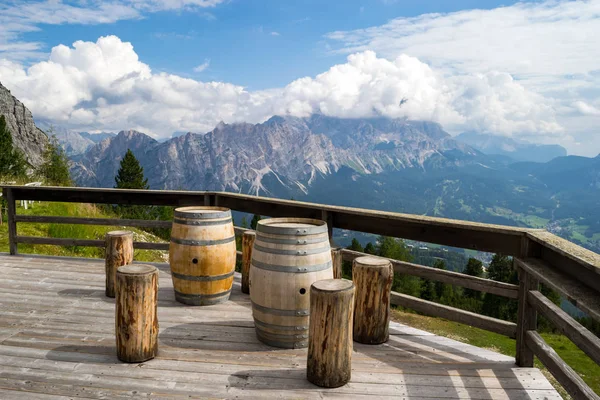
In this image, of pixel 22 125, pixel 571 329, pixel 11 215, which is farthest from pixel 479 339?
pixel 22 125

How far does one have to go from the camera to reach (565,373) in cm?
285

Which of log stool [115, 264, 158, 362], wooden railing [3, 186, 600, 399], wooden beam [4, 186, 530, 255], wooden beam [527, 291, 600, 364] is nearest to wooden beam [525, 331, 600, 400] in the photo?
wooden railing [3, 186, 600, 399]

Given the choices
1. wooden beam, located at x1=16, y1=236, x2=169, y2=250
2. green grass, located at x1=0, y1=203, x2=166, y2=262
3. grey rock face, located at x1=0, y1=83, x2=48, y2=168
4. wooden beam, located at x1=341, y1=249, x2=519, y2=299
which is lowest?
green grass, located at x1=0, y1=203, x2=166, y2=262

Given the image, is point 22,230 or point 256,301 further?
point 22,230

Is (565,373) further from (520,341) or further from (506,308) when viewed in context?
(506,308)

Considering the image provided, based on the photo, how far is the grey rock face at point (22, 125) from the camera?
7994 cm

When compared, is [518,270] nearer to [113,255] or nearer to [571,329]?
[571,329]

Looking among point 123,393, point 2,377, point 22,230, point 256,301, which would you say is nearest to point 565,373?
point 256,301

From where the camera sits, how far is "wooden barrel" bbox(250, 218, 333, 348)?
3.76 m

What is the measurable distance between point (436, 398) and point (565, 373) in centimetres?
87

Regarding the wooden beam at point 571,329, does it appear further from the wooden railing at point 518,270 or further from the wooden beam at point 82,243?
the wooden beam at point 82,243

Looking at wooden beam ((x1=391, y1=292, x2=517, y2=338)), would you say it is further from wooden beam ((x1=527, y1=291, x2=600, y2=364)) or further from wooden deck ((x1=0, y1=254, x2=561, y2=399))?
wooden beam ((x1=527, y1=291, x2=600, y2=364))

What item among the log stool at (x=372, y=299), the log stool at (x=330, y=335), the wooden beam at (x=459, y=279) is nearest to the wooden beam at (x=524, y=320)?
the wooden beam at (x=459, y=279)

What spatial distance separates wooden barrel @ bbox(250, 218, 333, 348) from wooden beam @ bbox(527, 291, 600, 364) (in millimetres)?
1735
